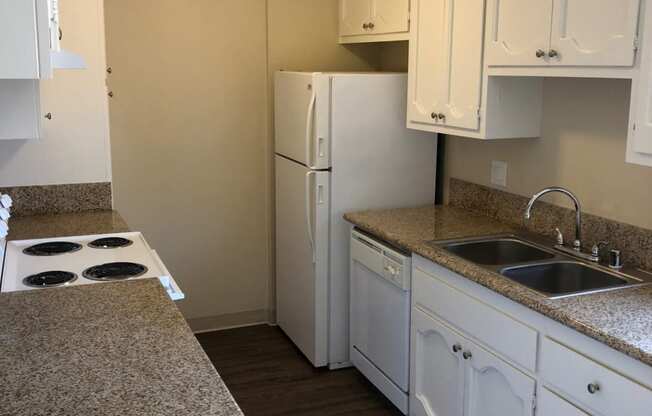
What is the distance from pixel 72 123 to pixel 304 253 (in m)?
1.34

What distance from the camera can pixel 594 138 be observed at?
284 centimetres

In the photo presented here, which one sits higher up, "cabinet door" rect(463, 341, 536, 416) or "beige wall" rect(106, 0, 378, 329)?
"beige wall" rect(106, 0, 378, 329)

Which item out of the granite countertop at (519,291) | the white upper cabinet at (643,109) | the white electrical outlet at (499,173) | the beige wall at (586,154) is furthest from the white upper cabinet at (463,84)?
the white upper cabinet at (643,109)

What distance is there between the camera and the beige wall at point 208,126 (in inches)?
157

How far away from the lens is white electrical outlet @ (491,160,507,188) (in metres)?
3.39

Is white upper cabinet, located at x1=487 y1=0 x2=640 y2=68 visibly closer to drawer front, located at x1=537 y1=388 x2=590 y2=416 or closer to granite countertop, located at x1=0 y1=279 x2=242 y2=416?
drawer front, located at x1=537 y1=388 x2=590 y2=416

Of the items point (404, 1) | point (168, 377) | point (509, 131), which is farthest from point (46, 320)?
point (404, 1)

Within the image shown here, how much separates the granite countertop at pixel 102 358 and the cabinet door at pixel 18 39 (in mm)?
657

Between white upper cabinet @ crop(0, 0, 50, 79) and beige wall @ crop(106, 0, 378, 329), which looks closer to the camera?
white upper cabinet @ crop(0, 0, 50, 79)

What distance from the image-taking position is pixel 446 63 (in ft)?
10.4

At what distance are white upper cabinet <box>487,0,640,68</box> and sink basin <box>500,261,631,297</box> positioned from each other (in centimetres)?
75

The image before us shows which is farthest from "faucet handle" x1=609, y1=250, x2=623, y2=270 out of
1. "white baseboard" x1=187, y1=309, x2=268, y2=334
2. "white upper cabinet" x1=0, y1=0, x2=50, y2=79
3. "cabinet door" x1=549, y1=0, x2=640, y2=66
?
"white baseboard" x1=187, y1=309, x2=268, y2=334

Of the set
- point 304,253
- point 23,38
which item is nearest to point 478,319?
point 304,253

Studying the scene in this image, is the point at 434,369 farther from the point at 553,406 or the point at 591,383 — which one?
the point at 591,383
